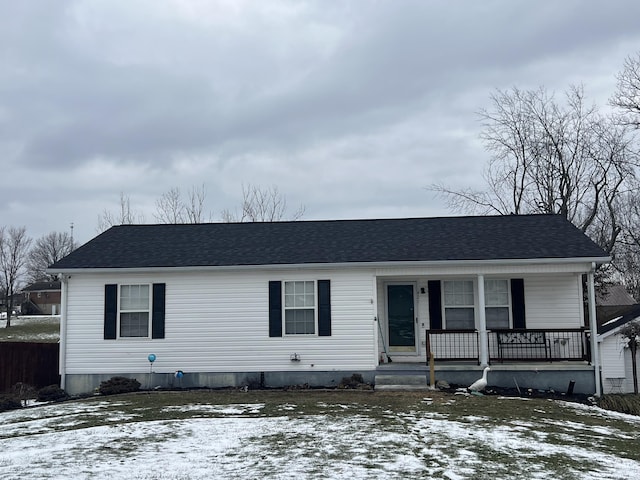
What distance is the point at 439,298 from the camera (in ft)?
51.8

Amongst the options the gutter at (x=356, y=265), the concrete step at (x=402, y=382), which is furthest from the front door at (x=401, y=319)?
the concrete step at (x=402, y=382)

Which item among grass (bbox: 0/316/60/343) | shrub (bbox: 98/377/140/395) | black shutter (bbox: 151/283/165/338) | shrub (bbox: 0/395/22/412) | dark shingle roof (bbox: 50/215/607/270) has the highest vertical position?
dark shingle roof (bbox: 50/215/607/270)

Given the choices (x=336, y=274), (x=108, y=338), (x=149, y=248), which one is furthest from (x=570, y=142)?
(x=108, y=338)

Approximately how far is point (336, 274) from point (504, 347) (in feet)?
14.7

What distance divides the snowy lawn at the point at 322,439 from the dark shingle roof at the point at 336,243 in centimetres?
364

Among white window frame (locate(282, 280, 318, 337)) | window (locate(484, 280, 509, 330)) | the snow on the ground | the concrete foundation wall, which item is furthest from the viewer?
window (locate(484, 280, 509, 330))

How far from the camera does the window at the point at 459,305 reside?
15711 millimetres

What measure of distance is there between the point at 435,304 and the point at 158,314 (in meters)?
6.98

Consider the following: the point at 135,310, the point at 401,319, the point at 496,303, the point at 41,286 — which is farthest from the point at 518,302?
the point at 41,286

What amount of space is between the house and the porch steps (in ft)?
Answer: 0.79

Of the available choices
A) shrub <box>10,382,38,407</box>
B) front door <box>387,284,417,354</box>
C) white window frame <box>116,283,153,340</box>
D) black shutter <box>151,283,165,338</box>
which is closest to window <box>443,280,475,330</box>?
front door <box>387,284,417,354</box>

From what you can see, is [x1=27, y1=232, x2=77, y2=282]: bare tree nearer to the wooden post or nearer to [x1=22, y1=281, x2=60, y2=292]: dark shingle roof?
[x1=22, y1=281, x2=60, y2=292]: dark shingle roof

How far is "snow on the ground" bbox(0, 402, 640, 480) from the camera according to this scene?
6.96m

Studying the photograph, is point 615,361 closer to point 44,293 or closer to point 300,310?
point 300,310
